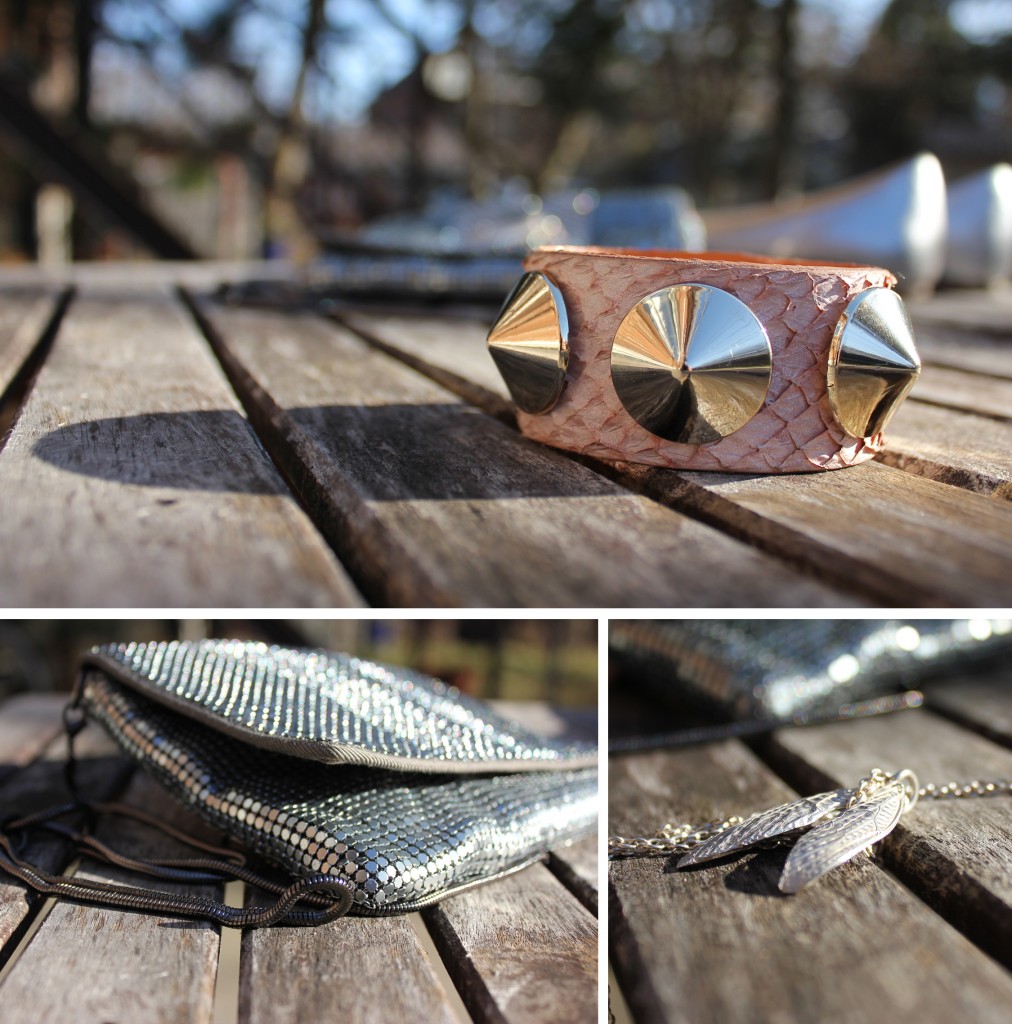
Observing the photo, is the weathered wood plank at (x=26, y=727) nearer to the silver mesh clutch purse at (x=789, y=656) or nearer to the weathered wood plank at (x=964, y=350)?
the silver mesh clutch purse at (x=789, y=656)

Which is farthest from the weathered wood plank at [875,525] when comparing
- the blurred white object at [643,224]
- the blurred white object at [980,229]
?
the blurred white object at [980,229]

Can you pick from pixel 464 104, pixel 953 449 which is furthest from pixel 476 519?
pixel 464 104

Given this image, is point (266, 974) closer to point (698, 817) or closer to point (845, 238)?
point (698, 817)

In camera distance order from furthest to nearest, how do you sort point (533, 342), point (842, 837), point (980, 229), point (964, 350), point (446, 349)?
point (980, 229)
point (964, 350)
point (446, 349)
point (533, 342)
point (842, 837)

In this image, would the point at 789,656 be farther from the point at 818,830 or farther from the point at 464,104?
the point at 464,104

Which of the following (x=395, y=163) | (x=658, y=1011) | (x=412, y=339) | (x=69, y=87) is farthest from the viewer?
(x=395, y=163)

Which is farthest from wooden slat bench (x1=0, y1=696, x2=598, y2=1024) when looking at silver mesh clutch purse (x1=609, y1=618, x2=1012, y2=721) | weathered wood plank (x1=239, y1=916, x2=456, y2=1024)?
silver mesh clutch purse (x1=609, y1=618, x2=1012, y2=721)

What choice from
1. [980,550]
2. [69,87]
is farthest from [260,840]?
[69,87]
